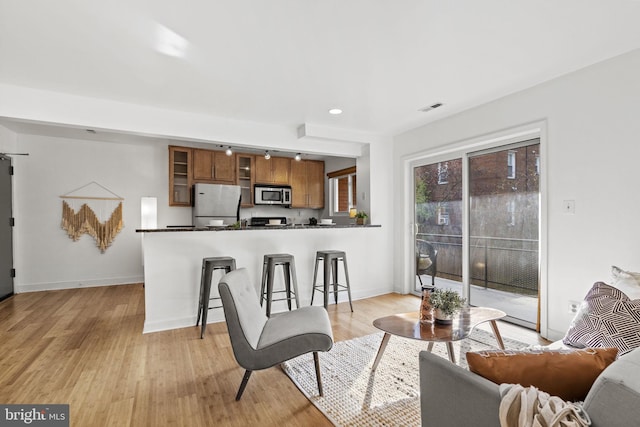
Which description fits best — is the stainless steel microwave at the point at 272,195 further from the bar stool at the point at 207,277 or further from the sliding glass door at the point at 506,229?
the sliding glass door at the point at 506,229

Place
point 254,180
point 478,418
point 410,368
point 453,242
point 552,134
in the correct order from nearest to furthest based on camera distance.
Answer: point 478,418, point 410,368, point 552,134, point 453,242, point 254,180

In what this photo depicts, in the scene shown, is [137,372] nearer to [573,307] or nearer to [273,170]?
[573,307]

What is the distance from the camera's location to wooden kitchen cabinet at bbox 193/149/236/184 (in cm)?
586

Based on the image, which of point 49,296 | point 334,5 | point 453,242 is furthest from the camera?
point 49,296

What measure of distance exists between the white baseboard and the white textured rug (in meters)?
4.44

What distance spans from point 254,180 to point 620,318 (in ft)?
18.1

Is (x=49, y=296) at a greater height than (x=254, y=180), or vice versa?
(x=254, y=180)

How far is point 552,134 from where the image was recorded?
3.07 meters

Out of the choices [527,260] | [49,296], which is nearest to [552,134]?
[527,260]

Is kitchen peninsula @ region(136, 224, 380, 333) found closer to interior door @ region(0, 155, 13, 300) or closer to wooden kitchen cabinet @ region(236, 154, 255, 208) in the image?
wooden kitchen cabinet @ region(236, 154, 255, 208)

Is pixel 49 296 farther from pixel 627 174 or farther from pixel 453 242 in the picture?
pixel 627 174

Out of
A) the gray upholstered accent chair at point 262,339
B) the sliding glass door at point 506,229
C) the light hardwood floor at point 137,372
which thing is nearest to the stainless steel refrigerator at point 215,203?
the light hardwood floor at point 137,372

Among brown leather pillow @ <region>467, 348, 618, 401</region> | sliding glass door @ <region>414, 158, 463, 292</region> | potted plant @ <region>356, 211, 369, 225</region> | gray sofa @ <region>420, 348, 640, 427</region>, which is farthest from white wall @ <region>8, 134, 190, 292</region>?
brown leather pillow @ <region>467, 348, 618, 401</region>

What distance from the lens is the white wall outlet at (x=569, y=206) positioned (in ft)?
9.58
